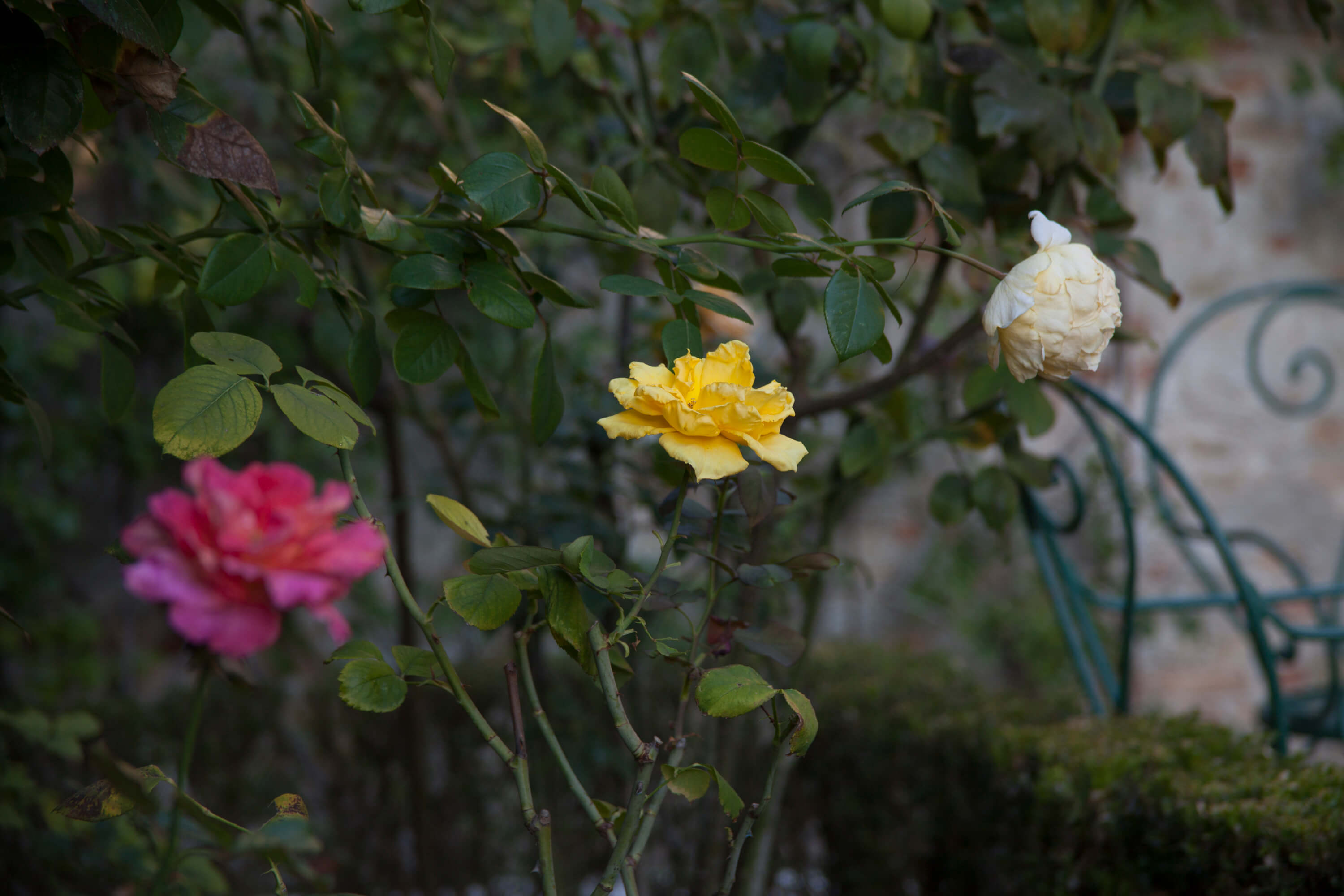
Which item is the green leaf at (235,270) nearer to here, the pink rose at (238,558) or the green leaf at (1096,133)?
the pink rose at (238,558)

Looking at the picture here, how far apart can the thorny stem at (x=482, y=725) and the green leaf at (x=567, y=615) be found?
0.07 metres

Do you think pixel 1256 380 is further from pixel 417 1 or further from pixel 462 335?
pixel 417 1

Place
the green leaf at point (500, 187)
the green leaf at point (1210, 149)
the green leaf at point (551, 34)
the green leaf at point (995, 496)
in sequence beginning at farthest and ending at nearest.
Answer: the green leaf at point (995, 496)
the green leaf at point (1210, 149)
the green leaf at point (551, 34)
the green leaf at point (500, 187)

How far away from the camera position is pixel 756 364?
1.12 meters

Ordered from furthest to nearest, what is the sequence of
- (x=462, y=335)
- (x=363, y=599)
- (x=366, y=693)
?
(x=363, y=599), (x=462, y=335), (x=366, y=693)

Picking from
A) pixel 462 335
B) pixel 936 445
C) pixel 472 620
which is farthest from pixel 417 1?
pixel 936 445

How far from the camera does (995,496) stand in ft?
3.21

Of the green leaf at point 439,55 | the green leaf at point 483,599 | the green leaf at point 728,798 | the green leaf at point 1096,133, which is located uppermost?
the green leaf at point 1096,133

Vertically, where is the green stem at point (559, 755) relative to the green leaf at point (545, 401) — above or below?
below

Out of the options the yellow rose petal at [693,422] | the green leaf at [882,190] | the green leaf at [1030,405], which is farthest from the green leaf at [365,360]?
the green leaf at [1030,405]

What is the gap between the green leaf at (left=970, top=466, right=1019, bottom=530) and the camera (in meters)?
0.98

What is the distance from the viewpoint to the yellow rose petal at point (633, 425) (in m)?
0.50

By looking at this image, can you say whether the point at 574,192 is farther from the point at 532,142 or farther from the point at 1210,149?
the point at 1210,149

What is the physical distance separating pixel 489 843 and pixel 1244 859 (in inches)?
51.8
